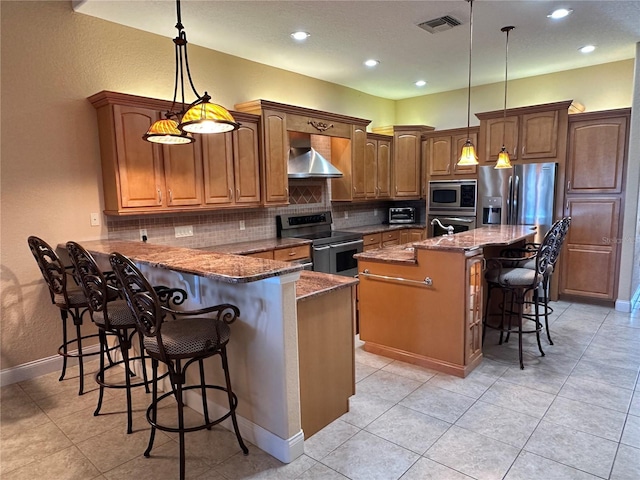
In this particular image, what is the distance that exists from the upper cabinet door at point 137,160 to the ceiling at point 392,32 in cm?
84

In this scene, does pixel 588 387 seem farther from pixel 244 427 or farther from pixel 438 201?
pixel 438 201

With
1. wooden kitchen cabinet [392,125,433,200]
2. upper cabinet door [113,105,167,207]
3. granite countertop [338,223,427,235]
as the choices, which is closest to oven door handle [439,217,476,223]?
granite countertop [338,223,427,235]

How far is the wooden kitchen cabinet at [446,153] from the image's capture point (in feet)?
18.5

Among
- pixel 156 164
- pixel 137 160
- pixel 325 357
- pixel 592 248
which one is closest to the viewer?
pixel 325 357

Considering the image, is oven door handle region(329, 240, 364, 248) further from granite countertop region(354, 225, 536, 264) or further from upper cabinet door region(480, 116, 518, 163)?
upper cabinet door region(480, 116, 518, 163)

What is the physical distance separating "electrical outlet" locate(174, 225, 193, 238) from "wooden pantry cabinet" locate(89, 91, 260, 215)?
1.11 feet

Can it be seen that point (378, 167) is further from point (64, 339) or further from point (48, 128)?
point (64, 339)

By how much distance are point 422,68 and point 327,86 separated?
131 cm

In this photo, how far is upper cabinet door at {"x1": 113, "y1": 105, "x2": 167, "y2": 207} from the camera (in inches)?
129

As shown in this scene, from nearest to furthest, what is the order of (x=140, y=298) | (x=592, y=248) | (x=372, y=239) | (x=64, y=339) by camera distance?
(x=140, y=298) → (x=64, y=339) → (x=592, y=248) → (x=372, y=239)

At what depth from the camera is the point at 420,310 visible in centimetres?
320

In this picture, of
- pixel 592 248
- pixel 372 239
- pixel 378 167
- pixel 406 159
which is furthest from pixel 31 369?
pixel 592 248

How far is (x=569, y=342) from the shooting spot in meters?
3.70

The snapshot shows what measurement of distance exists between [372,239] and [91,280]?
380cm
